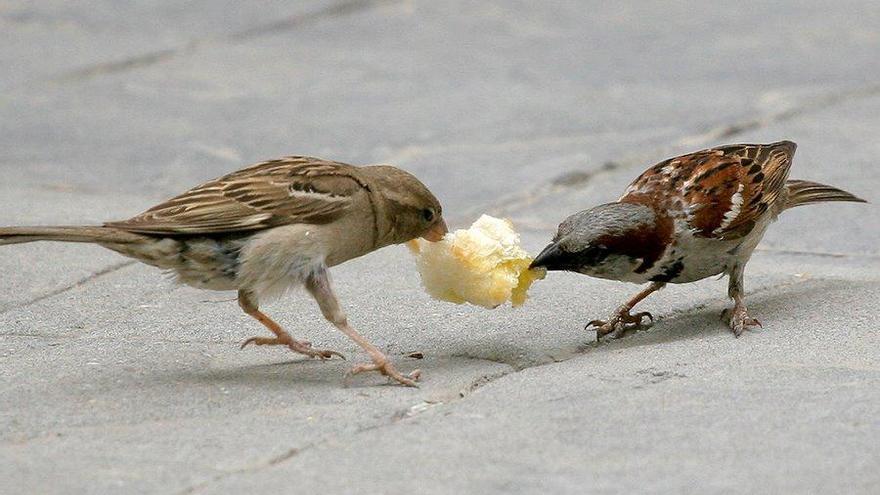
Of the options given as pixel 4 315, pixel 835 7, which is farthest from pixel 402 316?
pixel 835 7

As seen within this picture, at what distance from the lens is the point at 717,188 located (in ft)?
18.0

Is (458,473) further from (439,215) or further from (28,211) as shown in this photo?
(28,211)

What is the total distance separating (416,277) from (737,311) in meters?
1.61

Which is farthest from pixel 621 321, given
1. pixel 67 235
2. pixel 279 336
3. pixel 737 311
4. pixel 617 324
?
pixel 67 235

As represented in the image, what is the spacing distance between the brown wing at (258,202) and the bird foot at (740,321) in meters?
1.50

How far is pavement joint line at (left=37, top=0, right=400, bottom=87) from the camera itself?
10461 millimetres

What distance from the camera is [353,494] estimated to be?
3.70 metres

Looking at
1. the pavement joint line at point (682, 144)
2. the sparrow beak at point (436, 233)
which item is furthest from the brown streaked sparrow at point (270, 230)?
the pavement joint line at point (682, 144)

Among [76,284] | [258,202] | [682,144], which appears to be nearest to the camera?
[258,202]

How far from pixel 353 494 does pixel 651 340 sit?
6.76 feet

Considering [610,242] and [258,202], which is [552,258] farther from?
[258,202]

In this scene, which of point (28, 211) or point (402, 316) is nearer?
point (402, 316)

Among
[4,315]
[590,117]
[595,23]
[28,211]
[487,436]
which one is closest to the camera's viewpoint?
[487,436]

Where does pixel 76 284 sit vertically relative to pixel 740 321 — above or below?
above
